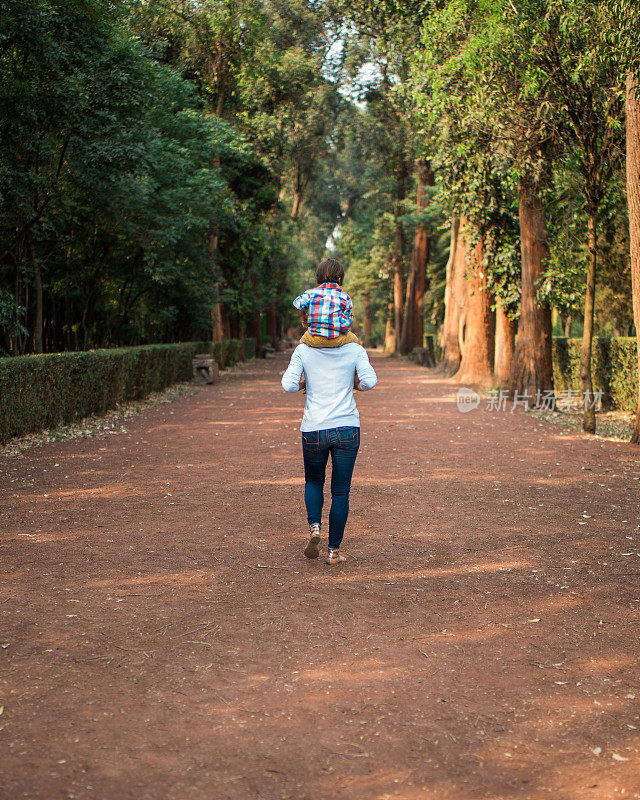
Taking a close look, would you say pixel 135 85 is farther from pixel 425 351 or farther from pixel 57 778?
pixel 425 351

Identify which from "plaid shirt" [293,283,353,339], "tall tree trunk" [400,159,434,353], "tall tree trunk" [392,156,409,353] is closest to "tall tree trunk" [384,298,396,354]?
"tall tree trunk" [392,156,409,353]

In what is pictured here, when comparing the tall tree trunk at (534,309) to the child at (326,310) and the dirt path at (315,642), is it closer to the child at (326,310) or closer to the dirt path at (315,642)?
the dirt path at (315,642)

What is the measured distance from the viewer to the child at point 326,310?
18.2ft

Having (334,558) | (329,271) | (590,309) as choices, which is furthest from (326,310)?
(590,309)

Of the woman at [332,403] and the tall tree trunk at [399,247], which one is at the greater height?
the tall tree trunk at [399,247]

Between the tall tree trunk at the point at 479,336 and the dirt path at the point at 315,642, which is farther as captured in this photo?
the tall tree trunk at the point at 479,336

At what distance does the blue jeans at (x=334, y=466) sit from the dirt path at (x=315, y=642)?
372 mm

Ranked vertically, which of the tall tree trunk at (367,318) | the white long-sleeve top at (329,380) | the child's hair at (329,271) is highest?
the tall tree trunk at (367,318)

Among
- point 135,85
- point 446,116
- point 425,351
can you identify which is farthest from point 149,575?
point 425,351

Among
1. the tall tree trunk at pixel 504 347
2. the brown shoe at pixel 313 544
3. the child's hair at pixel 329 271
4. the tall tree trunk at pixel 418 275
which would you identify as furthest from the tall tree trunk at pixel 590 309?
the tall tree trunk at pixel 418 275

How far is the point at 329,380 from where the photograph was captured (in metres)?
5.71

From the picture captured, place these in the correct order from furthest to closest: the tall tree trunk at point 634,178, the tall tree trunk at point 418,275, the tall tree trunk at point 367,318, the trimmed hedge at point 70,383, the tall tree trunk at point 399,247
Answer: the tall tree trunk at point 367,318 < the tall tree trunk at point 399,247 < the tall tree trunk at point 418,275 < the trimmed hedge at point 70,383 < the tall tree trunk at point 634,178

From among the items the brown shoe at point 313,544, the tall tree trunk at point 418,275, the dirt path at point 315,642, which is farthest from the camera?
the tall tree trunk at point 418,275

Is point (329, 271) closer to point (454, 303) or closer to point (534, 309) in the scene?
point (534, 309)
